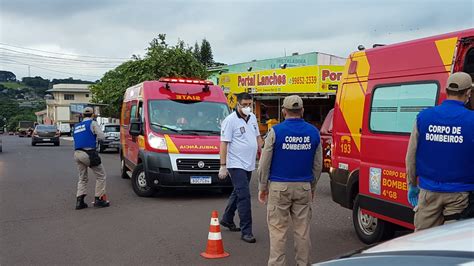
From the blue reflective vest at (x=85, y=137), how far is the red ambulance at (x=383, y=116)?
4498 millimetres

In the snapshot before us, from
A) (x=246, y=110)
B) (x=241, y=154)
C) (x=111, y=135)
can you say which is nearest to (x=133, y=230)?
(x=241, y=154)

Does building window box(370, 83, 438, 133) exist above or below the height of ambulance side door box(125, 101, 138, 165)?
above

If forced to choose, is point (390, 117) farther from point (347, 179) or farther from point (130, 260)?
point (130, 260)

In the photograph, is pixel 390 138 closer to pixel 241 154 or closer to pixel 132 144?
pixel 241 154

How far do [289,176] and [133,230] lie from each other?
3.37m

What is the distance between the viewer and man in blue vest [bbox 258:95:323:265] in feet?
15.5

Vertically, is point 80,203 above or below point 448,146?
below

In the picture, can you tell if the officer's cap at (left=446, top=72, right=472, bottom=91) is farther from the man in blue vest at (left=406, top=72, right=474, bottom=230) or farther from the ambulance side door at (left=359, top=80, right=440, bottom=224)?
the ambulance side door at (left=359, top=80, right=440, bottom=224)

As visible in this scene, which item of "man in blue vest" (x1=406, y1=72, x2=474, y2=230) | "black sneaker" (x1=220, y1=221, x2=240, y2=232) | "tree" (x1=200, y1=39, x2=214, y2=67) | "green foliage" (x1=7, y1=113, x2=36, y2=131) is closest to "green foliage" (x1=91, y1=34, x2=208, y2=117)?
"black sneaker" (x1=220, y1=221, x2=240, y2=232)

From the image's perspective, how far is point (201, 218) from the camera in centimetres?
803

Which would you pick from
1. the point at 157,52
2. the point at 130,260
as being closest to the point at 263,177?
the point at 130,260

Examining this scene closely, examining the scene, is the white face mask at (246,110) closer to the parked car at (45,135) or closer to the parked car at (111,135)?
the parked car at (111,135)

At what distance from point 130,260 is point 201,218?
2.41m

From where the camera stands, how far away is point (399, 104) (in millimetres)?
5562
